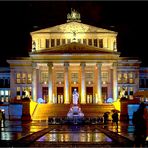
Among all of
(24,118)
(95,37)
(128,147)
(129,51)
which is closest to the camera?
(128,147)

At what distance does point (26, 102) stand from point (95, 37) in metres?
26.6

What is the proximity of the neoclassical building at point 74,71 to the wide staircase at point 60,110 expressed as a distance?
890 cm

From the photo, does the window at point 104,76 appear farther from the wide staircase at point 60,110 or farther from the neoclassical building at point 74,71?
the wide staircase at point 60,110

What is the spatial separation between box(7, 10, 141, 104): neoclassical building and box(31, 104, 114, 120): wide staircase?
8.90 metres

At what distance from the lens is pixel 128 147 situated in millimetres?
19641

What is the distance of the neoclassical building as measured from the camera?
270 ft

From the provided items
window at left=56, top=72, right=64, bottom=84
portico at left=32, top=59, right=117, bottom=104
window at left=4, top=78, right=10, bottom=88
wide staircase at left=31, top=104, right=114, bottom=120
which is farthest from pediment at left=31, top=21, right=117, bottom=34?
wide staircase at left=31, top=104, right=114, bottom=120

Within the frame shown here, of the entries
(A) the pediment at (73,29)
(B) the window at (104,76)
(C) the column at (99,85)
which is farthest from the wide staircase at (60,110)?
(A) the pediment at (73,29)

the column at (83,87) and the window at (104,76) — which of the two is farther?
the window at (104,76)

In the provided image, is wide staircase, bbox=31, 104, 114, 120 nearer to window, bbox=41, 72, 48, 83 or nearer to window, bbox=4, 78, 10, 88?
window, bbox=41, 72, 48, 83

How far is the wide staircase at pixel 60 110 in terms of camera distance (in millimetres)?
67250

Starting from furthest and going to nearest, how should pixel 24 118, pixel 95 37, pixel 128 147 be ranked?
Result: pixel 95 37 < pixel 24 118 < pixel 128 147

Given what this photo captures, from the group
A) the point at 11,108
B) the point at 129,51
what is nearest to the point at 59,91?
the point at 11,108

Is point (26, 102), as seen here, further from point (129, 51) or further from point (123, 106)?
point (129, 51)
